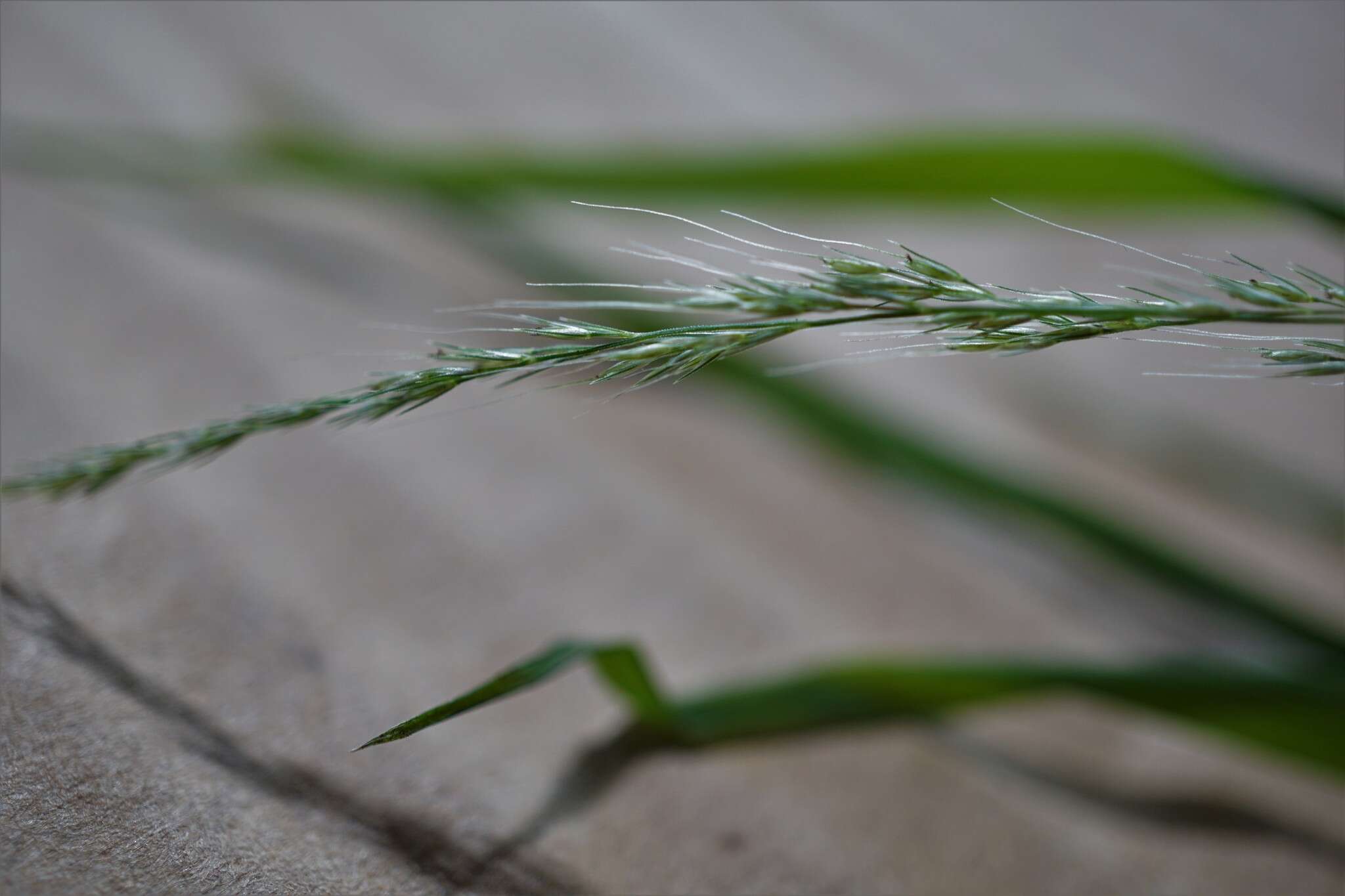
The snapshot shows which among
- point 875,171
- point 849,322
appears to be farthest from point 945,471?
point 849,322

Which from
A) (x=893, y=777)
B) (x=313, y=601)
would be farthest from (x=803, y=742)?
(x=313, y=601)

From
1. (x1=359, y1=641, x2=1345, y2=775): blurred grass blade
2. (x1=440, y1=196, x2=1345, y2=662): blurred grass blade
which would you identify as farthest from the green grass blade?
(x1=440, y1=196, x2=1345, y2=662): blurred grass blade

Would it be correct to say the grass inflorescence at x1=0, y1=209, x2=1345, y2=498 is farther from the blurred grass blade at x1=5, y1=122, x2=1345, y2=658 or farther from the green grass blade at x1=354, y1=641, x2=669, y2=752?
the blurred grass blade at x1=5, y1=122, x2=1345, y2=658

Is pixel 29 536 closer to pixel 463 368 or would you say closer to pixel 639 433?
pixel 463 368

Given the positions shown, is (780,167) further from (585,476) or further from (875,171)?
(585,476)

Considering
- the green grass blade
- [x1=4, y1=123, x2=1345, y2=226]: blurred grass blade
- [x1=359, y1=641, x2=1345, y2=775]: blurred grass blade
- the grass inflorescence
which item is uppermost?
[x1=4, y1=123, x2=1345, y2=226]: blurred grass blade

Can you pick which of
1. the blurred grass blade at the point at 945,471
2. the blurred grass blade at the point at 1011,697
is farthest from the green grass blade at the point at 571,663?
the blurred grass blade at the point at 945,471

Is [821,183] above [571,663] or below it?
above
